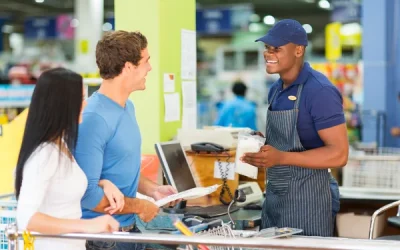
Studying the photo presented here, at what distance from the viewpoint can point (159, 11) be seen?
4.96 m

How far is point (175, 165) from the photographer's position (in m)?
4.38

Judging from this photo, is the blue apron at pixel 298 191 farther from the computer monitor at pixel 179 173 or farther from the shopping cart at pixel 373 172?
the shopping cart at pixel 373 172

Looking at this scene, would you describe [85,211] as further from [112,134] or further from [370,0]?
[370,0]

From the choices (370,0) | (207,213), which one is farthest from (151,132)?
(370,0)

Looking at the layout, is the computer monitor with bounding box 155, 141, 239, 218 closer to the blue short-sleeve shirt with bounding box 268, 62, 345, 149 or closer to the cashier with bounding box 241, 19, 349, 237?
the cashier with bounding box 241, 19, 349, 237

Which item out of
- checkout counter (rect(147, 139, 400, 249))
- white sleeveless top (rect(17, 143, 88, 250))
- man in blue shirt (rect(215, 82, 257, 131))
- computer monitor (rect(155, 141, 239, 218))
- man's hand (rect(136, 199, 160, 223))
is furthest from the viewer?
man in blue shirt (rect(215, 82, 257, 131))

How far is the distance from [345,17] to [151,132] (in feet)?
46.9

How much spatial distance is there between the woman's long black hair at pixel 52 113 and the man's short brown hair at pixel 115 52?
39cm

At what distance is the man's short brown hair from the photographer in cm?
313

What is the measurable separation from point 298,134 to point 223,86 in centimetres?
2102

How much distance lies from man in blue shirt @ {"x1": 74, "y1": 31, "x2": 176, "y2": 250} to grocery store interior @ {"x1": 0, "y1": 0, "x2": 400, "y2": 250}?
0.28 metres

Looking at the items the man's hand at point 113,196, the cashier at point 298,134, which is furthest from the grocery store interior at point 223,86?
the man's hand at point 113,196

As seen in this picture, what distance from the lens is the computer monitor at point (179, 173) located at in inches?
167

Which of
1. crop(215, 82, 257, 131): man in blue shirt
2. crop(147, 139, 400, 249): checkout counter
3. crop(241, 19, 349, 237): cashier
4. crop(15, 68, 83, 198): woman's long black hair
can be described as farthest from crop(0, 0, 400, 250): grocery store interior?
crop(15, 68, 83, 198): woman's long black hair
